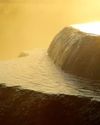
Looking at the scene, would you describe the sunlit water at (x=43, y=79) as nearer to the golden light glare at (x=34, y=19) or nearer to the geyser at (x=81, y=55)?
the geyser at (x=81, y=55)

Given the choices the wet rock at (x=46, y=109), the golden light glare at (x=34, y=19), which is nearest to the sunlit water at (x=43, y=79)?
the wet rock at (x=46, y=109)

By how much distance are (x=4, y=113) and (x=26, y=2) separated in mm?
1545

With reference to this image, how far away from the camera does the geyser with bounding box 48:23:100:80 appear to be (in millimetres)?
862

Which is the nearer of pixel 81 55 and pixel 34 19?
pixel 81 55

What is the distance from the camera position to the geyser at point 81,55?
86 cm

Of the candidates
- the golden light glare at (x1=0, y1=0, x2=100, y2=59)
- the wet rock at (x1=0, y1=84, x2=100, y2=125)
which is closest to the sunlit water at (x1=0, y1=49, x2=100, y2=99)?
the wet rock at (x1=0, y1=84, x2=100, y2=125)

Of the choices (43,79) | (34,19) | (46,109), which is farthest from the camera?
(34,19)

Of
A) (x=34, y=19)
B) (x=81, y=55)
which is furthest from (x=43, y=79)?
(x=34, y=19)

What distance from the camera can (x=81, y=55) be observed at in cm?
90

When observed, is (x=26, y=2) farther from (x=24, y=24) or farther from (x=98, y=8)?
(x=98, y=8)

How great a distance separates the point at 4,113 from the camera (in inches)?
31.1

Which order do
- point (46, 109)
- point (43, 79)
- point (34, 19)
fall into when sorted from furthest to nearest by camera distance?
point (34, 19) → point (43, 79) → point (46, 109)

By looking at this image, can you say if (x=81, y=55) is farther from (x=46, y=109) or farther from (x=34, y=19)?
(x=34, y=19)

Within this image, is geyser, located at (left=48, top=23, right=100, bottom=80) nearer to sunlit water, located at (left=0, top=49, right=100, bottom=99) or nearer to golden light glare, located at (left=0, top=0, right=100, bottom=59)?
sunlit water, located at (left=0, top=49, right=100, bottom=99)
